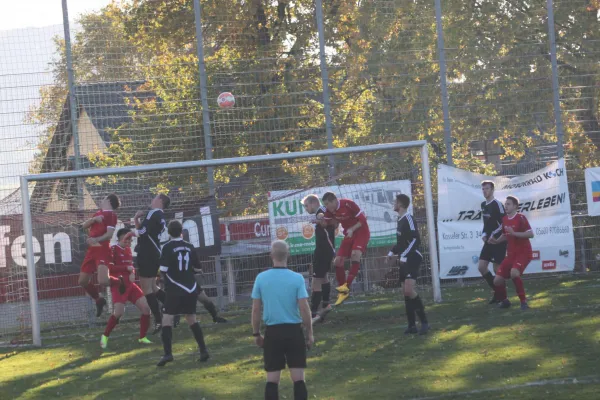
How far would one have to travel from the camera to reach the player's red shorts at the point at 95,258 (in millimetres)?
13297

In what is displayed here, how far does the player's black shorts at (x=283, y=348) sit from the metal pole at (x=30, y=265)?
7109 millimetres

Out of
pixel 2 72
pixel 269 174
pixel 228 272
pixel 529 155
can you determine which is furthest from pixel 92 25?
pixel 529 155

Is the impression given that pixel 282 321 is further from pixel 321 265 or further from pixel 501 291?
pixel 501 291

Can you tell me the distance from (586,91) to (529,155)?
7.16ft

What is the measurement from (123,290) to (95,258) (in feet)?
2.89

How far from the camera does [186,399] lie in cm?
897

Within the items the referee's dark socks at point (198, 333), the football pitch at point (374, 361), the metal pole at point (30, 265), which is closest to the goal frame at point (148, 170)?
the metal pole at point (30, 265)

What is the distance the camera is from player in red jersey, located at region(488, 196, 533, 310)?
13.5 m

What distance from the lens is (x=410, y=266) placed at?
12.1 meters

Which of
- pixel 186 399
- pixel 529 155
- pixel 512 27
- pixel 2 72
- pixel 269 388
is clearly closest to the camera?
pixel 269 388

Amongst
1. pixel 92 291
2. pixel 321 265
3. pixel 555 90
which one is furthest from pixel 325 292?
pixel 555 90

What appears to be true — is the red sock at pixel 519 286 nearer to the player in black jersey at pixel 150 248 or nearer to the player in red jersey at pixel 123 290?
the player in black jersey at pixel 150 248

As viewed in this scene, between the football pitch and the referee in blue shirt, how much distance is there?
52.4 inches

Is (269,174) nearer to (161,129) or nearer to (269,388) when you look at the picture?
(161,129)
